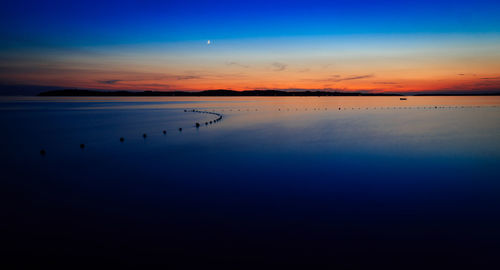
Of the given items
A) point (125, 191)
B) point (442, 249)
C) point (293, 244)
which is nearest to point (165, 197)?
point (125, 191)

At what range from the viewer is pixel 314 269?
451 cm

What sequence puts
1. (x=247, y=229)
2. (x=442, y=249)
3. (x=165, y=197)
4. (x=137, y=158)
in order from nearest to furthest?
1. (x=442, y=249)
2. (x=247, y=229)
3. (x=165, y=197)
4. (x=137, y=158)

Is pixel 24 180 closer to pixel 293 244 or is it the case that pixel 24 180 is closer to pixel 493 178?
pixel 293 244

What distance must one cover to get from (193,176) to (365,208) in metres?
5.39

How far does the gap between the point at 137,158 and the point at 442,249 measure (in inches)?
436

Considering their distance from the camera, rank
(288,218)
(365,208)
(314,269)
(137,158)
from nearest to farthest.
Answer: (314,269) < (288,218) < (365,208) < (137,158)

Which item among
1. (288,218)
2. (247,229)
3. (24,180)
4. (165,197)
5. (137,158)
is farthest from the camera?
(137,158)

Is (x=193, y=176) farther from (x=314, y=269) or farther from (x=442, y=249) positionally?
(x=442, y=249)

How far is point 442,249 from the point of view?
198 inches

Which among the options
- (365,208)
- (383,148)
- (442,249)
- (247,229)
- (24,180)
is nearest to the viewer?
(442,249)

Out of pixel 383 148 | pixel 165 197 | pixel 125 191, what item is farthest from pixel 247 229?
pixel 383 148

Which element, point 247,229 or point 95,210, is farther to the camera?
point 95,210

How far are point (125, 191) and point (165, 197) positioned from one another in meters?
1.28

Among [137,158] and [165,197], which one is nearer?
[165,197]
